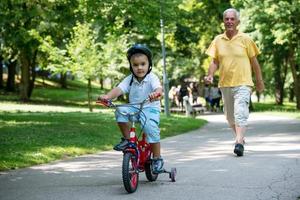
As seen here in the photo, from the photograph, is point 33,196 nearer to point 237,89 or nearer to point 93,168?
point 93,168

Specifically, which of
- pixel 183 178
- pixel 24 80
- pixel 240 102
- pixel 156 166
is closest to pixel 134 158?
pixel 156 166

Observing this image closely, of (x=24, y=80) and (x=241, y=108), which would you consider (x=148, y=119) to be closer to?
(x=241, y=108)

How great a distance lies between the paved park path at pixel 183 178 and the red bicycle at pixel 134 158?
13 centimetres

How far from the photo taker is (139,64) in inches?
274

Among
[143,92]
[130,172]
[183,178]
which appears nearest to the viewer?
[130,172]

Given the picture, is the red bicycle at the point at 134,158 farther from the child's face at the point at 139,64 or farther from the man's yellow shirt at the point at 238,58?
the man's yellow shirt at the point at 238,58

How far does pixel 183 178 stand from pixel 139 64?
1579mm

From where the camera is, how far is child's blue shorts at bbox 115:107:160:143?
22.5 ft

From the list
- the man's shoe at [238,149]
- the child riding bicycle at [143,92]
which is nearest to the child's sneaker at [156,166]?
the child riding bicycle at [143,92]

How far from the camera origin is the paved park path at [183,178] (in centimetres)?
636

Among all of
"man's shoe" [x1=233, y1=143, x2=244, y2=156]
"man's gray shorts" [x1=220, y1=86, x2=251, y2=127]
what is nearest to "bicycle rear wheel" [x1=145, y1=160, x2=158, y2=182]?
"man's shoe" [x1=233, y1=143, x2=244, y2=156]

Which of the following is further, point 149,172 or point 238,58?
point 238,58

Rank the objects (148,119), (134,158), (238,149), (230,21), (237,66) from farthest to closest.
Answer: (237,66), (230,21), (238,149), (148,119), (134,158)

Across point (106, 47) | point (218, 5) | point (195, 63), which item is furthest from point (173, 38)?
point (195, 63)
